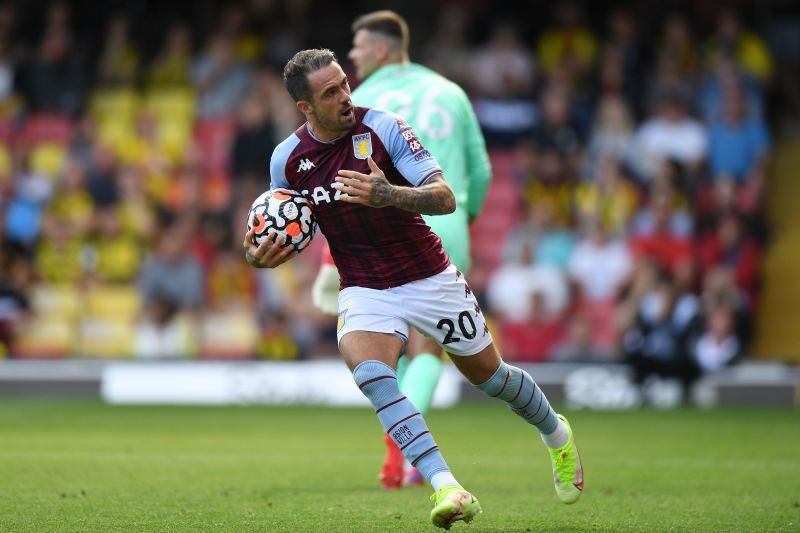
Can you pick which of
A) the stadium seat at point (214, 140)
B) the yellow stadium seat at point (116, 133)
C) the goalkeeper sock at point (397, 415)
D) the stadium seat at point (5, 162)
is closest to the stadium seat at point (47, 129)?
the stadium seat at point (5, 162)

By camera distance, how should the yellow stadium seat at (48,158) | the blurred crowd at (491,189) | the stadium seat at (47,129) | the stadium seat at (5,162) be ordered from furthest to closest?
the stadium seat at (47,129) < the yellow stadium seat at (48,158) < the stadium seat at (5,162) < the blurred crowd at (491,189)

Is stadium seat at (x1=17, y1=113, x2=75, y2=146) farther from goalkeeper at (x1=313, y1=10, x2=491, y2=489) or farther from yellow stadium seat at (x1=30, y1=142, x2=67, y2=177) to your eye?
goalkeeper at (x1=313, y1=10, x2=491, y2=489)

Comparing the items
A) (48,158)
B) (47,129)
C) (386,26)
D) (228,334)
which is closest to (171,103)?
(47,129)

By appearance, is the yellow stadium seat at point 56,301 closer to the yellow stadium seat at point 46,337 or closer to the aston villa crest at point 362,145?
the yellow stadium seat at point 46,337

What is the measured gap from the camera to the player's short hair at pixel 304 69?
5992 millimetres

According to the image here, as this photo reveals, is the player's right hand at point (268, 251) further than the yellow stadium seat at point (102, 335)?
No

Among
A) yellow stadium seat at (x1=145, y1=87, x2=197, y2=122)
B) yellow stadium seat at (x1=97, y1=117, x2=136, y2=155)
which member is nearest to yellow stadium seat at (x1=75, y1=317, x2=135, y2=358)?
yellow stadium seat at (x1=97, y1=117, x2=136, y2=155)

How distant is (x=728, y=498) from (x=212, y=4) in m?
14.4

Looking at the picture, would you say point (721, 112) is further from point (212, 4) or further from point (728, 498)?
point (728, 498)

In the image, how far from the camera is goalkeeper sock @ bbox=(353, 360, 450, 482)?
19.1ft

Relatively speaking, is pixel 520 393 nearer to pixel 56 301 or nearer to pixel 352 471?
pixel 352 471

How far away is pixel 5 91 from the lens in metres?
18.8

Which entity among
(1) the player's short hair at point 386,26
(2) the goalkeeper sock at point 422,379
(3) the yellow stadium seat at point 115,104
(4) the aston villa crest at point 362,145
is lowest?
(2) the goalkeeper sock at point 422,379

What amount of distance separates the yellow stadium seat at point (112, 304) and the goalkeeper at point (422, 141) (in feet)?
29.1
